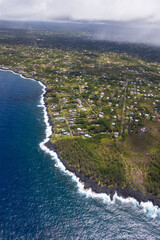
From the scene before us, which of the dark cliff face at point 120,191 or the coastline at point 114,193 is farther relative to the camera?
the dark cliff face at point 120,191

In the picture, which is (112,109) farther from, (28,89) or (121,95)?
(28,89)

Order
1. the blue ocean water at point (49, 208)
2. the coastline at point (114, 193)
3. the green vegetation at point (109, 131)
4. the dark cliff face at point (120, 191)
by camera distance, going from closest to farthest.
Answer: the blue ocean water at point (49, 208)
the coastline at point (114, 193)
the dark cliff face at point (120, 191)
the green vegetation at point (109, 131)

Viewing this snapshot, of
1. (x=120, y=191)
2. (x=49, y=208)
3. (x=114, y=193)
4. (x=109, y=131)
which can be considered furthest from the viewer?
(x=109, y=131)

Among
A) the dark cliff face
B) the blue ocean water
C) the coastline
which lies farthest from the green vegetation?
the blue ocean water

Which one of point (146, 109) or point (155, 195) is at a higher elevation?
point (146, 109)

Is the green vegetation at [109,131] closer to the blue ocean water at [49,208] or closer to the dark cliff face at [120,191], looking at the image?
the dark cliff face at [120,191]

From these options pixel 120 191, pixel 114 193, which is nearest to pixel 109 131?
pixel 120 191

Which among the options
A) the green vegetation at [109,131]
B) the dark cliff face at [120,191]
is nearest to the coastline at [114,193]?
the dark cliff face at [120,191]

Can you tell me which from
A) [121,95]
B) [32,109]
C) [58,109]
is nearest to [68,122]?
[58,109]

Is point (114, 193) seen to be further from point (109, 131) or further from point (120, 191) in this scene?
point (109, 131)
